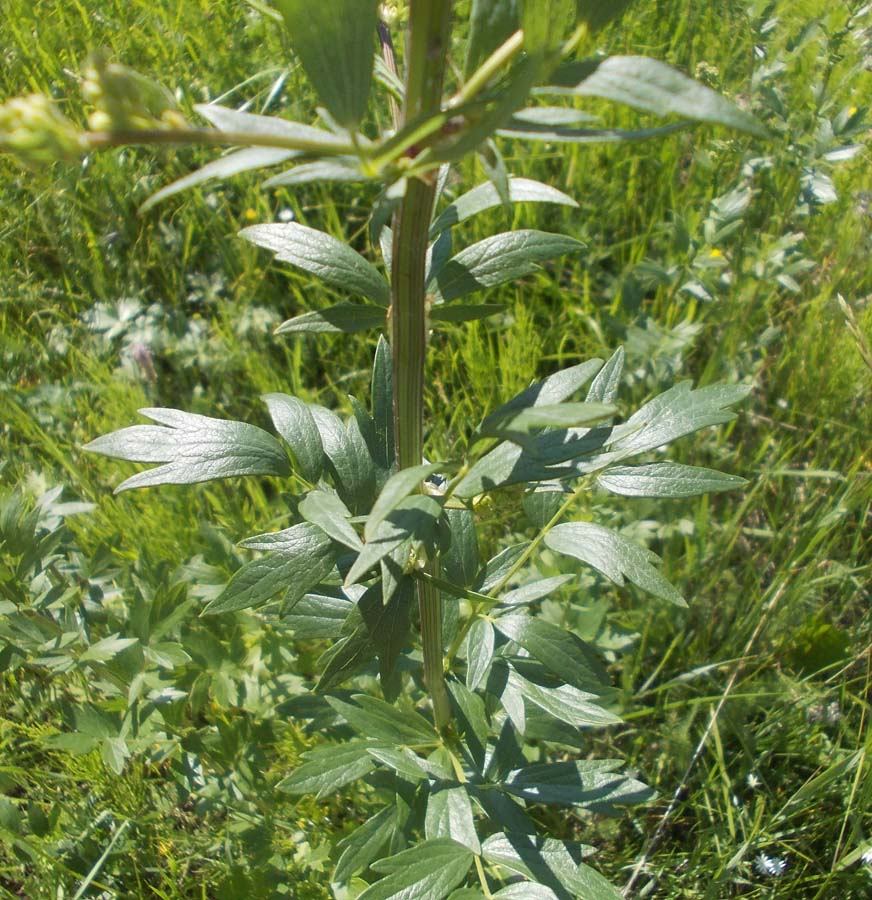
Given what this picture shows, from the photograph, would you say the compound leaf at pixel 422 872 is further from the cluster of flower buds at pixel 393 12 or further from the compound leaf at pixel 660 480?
the cluster of flower buds at pixel 393 12

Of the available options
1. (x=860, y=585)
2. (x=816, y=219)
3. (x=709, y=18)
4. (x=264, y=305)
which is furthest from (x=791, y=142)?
(x=264, y=305)

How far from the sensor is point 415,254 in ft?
2.76

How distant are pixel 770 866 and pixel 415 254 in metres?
1.47

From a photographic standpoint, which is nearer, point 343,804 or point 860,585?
point 343,804

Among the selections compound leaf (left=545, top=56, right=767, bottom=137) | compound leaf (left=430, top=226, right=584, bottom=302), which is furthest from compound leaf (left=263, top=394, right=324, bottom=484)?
compound leaf (left=545, top=56, right=767, bottom=137)

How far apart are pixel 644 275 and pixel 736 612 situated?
887 millimetres

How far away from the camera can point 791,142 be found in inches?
88.0

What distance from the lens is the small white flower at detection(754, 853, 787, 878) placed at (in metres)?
1.67

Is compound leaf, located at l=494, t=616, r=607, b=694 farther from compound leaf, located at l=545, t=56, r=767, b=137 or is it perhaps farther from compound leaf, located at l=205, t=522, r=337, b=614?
compound leaf, located at l=545, t=56, r=767, b=137

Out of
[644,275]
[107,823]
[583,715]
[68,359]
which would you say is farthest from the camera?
[68,359]

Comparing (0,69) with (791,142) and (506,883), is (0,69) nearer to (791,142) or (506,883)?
(791,142)

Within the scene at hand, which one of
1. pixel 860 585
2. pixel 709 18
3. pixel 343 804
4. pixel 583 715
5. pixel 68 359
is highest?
pixel 709 18

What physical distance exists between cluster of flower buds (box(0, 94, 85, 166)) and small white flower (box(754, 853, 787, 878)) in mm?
1738

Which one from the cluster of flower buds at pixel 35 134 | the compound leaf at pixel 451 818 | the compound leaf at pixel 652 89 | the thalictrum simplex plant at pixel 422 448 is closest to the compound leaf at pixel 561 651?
the thalictrum simplex plant at pixel 422 448
